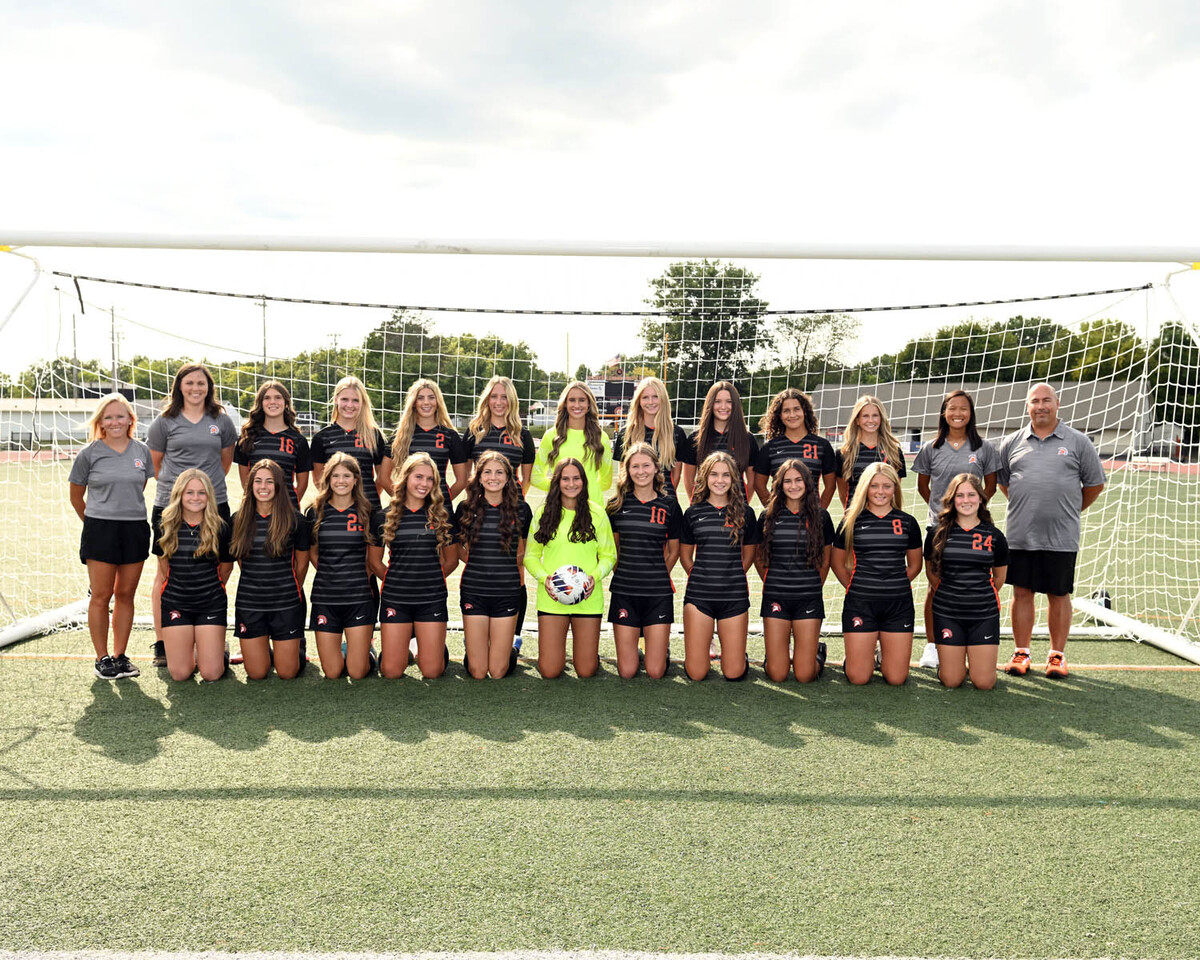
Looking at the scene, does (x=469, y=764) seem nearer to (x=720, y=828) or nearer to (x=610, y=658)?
(x=720, y=828)

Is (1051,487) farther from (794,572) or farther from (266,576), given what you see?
(266,576)

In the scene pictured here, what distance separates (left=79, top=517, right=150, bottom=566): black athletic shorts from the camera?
4.79 meters

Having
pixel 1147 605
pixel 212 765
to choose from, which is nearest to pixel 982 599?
pixel 1147 605

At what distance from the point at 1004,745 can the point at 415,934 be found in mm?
2823

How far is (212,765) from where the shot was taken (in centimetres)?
369

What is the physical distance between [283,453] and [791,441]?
3.02m

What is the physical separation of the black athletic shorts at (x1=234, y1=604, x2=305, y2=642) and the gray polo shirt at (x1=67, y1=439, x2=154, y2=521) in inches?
32.5

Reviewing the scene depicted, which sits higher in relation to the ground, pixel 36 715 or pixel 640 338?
pixel 640 338

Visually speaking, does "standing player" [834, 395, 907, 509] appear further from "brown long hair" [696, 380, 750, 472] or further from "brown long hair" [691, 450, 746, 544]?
"brown long hair" [691, 450, 746, 544]

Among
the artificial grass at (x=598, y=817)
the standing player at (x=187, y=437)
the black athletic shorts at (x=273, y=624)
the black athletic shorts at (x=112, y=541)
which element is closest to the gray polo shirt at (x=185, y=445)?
the standing player at (x=187, y=437)

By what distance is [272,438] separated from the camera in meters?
5.16

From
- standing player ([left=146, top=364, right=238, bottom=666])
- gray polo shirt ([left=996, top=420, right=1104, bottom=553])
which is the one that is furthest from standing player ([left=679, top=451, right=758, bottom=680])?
standing player ([left=146, top=364, right=238, bottom=666])

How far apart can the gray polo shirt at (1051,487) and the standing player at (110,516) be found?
4.98m

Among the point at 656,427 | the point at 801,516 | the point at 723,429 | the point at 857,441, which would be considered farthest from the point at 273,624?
the point at 857,441
